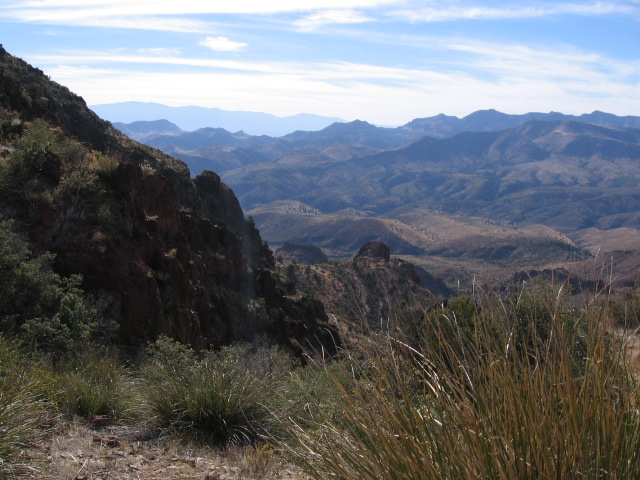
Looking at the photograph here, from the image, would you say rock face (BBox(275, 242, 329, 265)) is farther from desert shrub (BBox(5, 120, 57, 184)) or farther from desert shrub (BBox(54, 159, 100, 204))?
desert shrub (BBox(5, 120, 57, 184))

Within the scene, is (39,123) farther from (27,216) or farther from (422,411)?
(422,411)

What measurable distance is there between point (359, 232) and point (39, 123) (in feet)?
522

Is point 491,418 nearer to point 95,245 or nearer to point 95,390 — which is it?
point 95,390

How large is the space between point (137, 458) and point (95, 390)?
1.38 m

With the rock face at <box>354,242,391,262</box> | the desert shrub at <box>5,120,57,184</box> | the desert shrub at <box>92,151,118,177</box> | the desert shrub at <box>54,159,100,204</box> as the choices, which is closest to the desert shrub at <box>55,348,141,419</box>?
the desert shrub at <box>54,159,100,204</box>

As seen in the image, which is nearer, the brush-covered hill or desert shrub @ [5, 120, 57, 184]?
the brush-covered hill

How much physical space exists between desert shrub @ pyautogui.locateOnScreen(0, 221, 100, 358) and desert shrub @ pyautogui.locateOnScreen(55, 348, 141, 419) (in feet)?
1.93

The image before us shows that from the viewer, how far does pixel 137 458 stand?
184 inches

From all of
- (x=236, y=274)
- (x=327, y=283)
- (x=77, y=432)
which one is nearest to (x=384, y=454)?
(x=77, y=432)

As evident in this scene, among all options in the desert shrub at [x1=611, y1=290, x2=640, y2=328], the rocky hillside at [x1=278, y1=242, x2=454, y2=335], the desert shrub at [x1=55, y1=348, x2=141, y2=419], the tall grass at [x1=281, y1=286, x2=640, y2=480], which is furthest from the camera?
the rocky hillside at [x1=278, y1=242, x2=454, y2=335]

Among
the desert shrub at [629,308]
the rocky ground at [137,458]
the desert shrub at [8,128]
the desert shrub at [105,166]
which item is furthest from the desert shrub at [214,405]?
the desert shrub at [8,128]

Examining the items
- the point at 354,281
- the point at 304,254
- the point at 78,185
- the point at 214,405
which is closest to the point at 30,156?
the point at 78,185

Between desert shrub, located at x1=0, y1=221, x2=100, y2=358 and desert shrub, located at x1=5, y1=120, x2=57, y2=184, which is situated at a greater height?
desert shrub, located at x1=5, y1=120, x2=57, y2=184

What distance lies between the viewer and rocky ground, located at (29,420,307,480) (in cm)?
415
